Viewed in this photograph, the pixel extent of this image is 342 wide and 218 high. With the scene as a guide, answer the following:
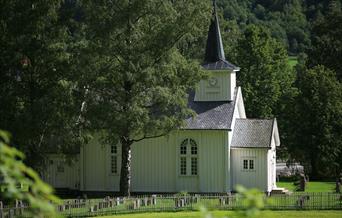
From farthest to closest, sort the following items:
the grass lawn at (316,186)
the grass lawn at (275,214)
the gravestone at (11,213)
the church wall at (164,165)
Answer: the grass lawn at (316,186) → the church wall at (164,165) → the grass lawn at (275,214) → the gravestone at (11,213)

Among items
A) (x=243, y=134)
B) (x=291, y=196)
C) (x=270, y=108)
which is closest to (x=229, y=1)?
(x=270, y=108)

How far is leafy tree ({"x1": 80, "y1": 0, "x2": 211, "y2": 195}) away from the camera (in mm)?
39844

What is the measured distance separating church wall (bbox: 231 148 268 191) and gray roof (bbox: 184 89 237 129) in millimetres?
2176

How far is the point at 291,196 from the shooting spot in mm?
38000

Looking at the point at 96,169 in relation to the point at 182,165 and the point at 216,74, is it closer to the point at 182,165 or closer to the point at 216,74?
the point at 182,165

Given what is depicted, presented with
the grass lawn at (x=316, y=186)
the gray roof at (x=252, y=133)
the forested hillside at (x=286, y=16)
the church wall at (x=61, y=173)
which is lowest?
the grass lawn at (x=316, y=186)

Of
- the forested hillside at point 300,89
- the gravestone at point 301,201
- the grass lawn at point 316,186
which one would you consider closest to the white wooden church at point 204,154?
the grass lawn at point 316,186

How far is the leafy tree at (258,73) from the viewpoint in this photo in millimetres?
64312

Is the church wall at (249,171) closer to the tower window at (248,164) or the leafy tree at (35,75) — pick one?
the tower window at (248,164)

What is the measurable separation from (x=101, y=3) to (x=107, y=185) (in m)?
12.7

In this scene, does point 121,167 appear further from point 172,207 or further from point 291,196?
point 291,196

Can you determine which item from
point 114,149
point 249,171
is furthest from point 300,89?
point 114,149

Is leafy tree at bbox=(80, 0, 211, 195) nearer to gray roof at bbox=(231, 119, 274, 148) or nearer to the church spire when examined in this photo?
the church spire

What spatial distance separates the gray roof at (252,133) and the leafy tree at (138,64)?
5.57 m
